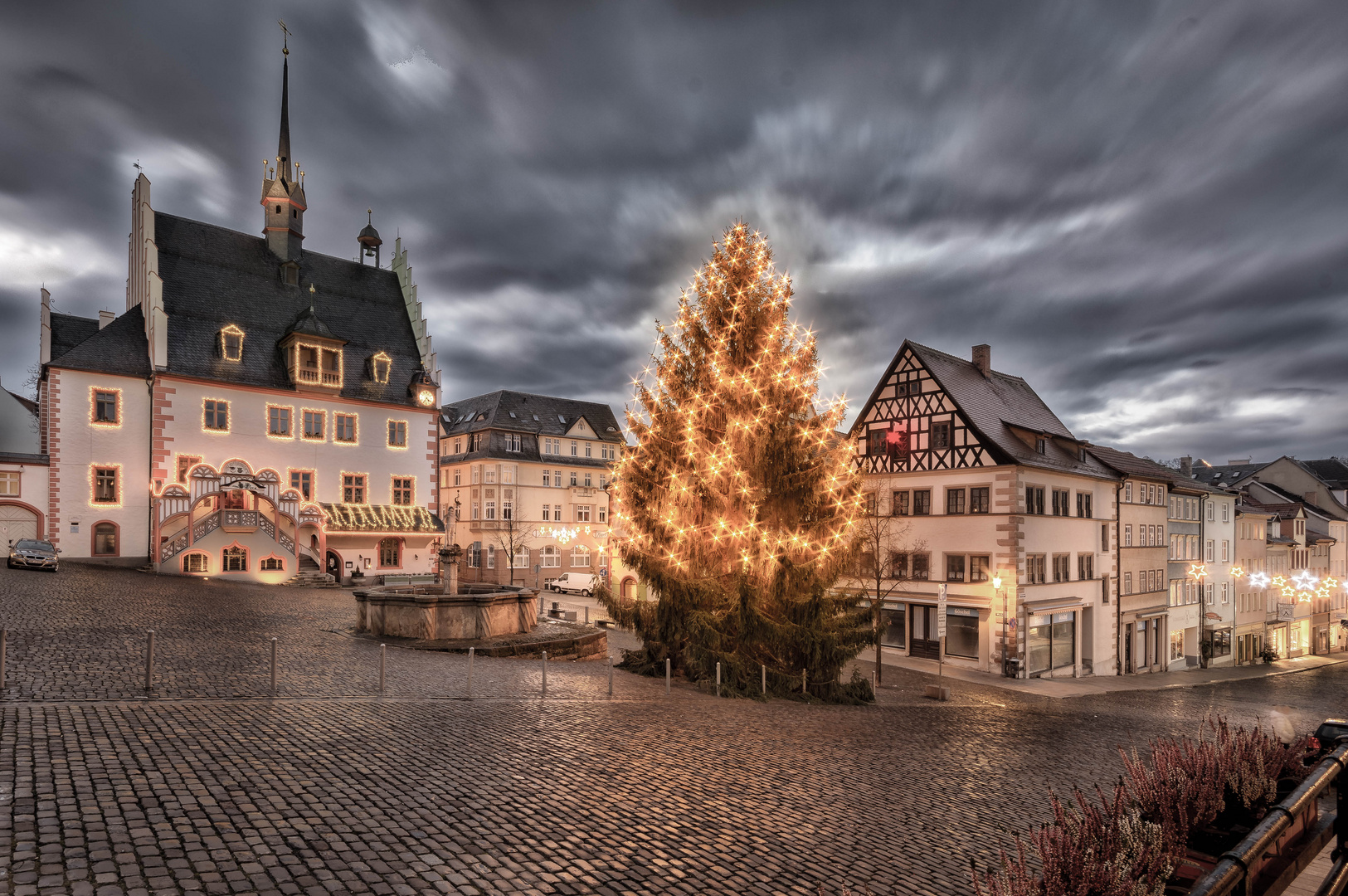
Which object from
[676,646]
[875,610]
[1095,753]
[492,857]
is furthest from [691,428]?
[492,857]

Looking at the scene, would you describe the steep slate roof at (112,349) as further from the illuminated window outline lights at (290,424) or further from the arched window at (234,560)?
the arched window at (234,560)

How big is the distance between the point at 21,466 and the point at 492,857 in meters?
38.4

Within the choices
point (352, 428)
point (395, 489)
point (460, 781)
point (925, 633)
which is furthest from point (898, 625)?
point (352, 428)

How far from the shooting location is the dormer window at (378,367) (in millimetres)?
42312

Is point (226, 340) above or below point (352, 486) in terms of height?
above

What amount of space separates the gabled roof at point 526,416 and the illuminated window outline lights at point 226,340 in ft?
75.6

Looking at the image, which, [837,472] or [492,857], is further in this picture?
[837,472]

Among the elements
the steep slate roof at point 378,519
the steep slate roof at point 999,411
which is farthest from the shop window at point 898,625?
the steep slate roof at point 378,519

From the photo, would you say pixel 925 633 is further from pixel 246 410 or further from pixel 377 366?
pixel 246 410

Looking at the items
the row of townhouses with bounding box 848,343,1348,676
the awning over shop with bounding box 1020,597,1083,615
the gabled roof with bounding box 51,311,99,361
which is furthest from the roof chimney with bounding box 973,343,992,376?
the gabled roof with bounding box 51,311,99,361

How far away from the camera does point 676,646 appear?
711 inches

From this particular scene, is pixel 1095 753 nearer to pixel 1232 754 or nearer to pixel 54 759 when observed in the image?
pixel 1232 754

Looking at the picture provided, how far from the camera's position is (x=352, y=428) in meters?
40.7

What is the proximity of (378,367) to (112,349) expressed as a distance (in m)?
12.2
